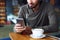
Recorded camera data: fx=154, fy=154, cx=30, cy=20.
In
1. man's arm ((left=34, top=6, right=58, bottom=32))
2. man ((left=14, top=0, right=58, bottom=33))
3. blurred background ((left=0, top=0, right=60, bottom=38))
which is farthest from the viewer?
blurred background ((left=0, top=0, right=60, bottom=38))

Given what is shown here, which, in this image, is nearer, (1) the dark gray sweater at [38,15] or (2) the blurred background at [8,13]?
(1) the dark gray sweater at [38,15]

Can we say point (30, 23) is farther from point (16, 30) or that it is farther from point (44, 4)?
point (16, 30)

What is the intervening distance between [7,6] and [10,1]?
0.29 feet

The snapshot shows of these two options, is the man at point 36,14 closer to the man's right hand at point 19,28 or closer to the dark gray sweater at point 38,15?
the dark gray sweater at point 38,15

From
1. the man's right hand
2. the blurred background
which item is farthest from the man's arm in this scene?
the blurred background

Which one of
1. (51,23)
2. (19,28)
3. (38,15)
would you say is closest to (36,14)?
(38,15)

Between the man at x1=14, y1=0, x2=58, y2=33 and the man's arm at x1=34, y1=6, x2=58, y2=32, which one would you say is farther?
the man at x1=14, y1=0, x2=58, y2=33

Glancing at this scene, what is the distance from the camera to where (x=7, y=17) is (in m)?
2.35

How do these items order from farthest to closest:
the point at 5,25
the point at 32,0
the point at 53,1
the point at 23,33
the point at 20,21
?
the point at 53,1, the point at 5,25, the point at 32,0, the point at 23,33, the point at 20,21

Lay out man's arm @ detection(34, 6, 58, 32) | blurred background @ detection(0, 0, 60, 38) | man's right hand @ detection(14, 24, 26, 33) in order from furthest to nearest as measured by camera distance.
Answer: blurred background @ detection(0, 0, 60, 38), man's arm @ detection(34, 6, 58, 32), man's right hand @ detection(14, 24, 26, 33)

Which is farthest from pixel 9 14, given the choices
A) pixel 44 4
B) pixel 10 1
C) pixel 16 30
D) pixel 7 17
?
pixel 16 30

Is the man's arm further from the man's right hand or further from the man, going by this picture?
the man's right hand

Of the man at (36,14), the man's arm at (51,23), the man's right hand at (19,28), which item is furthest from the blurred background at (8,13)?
the man's right hand at (19,28)

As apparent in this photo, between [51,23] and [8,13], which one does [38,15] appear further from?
[8,13]
